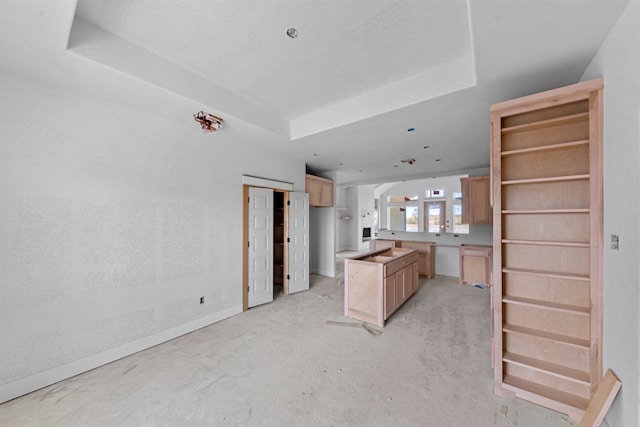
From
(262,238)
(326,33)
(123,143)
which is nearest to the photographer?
(326,33)

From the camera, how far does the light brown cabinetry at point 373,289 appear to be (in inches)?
131

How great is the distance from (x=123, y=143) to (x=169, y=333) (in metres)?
2.29

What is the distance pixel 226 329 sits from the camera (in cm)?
322

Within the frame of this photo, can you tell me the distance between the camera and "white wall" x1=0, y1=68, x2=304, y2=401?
6.67ft

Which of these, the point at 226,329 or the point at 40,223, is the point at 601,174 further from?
the point at 40,223

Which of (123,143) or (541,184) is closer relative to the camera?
(541,184)

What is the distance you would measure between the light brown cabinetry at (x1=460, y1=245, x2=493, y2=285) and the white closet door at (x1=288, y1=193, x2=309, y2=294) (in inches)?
140

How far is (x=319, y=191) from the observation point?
5.53m

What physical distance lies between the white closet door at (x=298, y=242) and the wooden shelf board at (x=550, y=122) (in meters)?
3.44

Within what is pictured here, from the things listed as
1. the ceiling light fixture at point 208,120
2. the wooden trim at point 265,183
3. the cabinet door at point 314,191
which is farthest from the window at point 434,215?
the ceiling light fixture at point 208,120

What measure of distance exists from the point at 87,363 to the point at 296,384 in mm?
2087

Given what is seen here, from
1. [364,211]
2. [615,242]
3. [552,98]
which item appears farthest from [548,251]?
[364,211]

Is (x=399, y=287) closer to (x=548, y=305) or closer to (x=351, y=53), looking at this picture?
(x=548, y=305)

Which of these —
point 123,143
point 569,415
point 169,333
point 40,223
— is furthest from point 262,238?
point 569,415
